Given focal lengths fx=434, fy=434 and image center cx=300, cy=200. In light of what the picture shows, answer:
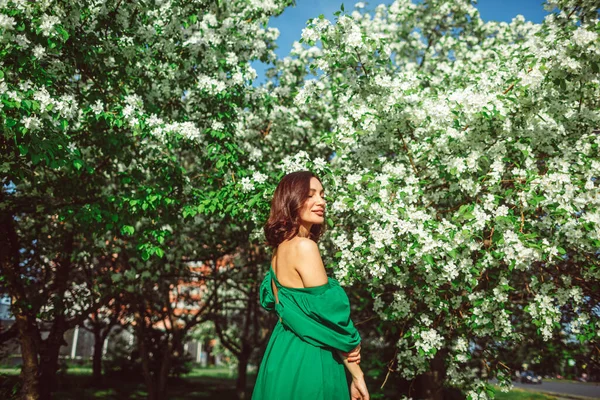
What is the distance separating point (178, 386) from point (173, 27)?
17.4 metres

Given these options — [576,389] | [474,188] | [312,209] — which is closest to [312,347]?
[312,209]

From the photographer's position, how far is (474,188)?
5.47 m

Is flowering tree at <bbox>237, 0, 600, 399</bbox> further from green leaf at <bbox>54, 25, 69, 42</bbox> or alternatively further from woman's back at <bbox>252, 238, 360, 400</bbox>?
green leaf at <bbox>54, 25, 69, 42</bbox>

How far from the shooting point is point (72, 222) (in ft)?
29.6

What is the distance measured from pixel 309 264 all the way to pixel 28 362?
748cm

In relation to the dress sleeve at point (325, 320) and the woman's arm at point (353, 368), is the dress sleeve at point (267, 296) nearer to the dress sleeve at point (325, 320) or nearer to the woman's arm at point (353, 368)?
the dress sleeve at point (325, 320)

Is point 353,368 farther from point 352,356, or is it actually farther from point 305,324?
point 305,324

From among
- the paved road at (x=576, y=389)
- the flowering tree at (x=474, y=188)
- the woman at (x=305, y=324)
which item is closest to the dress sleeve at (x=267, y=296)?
the woman at (x=305, y=324)

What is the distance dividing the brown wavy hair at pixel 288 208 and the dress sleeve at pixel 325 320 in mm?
466

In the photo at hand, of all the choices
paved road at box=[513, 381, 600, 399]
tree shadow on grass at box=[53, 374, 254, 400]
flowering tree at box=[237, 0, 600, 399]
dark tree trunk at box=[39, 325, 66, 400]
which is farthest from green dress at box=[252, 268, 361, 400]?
paved road at box=[513, 381, 600, 399]

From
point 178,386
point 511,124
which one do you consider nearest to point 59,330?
point 511,124

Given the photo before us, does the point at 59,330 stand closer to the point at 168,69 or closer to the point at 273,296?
the point at 168,69

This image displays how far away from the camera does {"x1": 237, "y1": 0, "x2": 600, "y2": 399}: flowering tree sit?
4.80 m

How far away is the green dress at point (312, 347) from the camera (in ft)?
8.79
